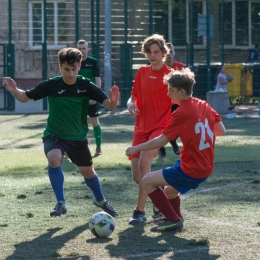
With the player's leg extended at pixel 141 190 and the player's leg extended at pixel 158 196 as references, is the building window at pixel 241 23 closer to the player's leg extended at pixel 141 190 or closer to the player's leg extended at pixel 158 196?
the player's leg extended at pixel 141 190

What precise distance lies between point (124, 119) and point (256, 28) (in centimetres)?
843

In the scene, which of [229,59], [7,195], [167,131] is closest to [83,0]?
[229,59]

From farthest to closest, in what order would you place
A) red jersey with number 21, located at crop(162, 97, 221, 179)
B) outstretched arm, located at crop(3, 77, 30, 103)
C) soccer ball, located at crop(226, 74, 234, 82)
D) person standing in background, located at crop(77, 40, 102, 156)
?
soccer ball, located at crop(226, 74, 234, 82) < person standing in background, located at crop(77, 40, 102, 156) < outstretched arm, located at crop(3, 77, 30, 103) < red jersey with number 21, located at crop(162, 97, 221, 179)

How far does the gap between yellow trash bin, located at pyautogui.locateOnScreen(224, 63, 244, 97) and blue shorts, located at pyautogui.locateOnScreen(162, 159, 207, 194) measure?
18848 millimetres

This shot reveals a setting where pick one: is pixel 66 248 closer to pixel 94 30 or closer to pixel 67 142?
pixel 67 142

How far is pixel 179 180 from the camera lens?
21.5 ft

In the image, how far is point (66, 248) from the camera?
6.14 m

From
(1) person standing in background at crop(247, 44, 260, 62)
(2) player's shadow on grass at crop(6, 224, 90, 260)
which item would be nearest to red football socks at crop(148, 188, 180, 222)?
(2) player's shadow on grass at crop(6, 224, 90, 260)

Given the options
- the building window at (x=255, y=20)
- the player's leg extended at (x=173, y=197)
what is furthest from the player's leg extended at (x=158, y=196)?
the building window at (x=255, y=20)

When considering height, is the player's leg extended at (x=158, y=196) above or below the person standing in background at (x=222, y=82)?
below

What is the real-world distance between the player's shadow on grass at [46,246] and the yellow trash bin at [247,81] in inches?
738

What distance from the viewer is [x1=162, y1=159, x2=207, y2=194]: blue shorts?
6.52 meters

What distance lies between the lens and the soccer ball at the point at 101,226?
21.3 ft

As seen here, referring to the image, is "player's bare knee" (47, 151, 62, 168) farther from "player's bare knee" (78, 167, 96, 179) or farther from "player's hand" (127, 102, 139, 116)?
"player's hand" (127, 102, 139, 116)
